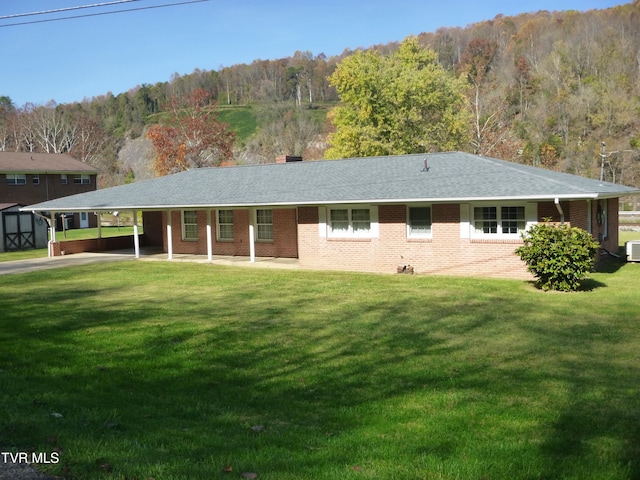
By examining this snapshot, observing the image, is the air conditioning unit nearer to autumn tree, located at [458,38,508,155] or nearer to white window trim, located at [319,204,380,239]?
white window trim, located at [319,204,380,239]

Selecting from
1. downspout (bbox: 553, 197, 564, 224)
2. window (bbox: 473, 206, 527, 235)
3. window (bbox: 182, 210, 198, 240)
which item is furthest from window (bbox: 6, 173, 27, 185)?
downspout (bbox: 553, 197, 564, 224)

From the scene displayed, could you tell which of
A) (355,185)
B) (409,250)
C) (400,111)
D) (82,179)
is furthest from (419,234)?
(82,179)

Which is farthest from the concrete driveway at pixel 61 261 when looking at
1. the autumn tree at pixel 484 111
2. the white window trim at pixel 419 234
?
the autumn tree at pixel 484 111

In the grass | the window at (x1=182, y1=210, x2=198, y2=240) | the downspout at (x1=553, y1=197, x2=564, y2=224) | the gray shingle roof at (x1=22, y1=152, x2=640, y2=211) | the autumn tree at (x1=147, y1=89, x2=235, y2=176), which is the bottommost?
the grass

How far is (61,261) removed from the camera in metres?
26.9

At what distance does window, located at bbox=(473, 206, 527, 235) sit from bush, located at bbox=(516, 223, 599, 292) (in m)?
2.27

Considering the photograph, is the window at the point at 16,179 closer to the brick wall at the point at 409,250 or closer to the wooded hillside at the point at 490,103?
the wooded hillside at the point at 490,103

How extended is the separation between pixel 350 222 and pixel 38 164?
3863cm

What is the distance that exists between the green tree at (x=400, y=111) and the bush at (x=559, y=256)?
2984 cm

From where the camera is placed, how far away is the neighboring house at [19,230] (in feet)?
112

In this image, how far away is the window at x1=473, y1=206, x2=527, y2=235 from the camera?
753 inches

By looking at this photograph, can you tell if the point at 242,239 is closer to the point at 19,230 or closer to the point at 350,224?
the point at 350,224

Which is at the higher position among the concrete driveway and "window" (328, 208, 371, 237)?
"window" (328, 208, 371, 237)

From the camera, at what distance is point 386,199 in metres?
20.1
